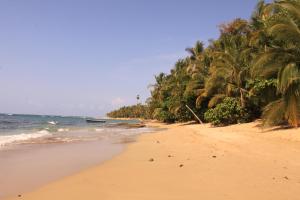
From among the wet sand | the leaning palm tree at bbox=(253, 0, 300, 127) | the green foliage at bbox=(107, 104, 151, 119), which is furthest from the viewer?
the green foliage at bbox=(107, 104, 151, 119)

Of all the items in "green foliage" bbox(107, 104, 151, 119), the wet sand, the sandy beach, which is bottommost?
the sandy beach

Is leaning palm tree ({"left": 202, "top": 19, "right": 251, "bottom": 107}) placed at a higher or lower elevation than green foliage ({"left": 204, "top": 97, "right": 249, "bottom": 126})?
higher

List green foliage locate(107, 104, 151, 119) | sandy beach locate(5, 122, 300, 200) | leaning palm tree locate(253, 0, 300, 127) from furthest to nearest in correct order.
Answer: green foliage locate(107, 104, 151, 119) → leaning palm tree locate(253, 0, 300, 127) → sandy beach locate(5, 122, 300, 200)

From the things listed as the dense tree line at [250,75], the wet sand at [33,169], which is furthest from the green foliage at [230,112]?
the wet sand at [33,169]

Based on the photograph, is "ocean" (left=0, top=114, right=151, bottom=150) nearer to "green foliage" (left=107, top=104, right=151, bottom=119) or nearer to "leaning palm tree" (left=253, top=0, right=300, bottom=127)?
"leaning palm tree" (left=253, top=0, right=300, bottom=127)

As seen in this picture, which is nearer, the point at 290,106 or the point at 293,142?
the point at 293,142

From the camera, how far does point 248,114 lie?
27.8m

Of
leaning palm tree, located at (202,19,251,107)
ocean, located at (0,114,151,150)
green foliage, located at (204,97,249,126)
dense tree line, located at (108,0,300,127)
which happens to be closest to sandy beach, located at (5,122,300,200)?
dense tree line, located at (108,0,300,127)

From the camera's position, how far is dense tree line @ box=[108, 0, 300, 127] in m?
16.1

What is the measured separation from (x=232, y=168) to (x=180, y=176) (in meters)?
1.62

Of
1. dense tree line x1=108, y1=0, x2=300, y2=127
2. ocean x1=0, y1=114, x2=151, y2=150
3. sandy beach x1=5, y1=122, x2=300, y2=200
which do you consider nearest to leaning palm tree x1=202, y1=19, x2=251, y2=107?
dense tree line x1=108, y1=0, x2=300, y2=127

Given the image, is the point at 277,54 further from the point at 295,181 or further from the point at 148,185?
the point at 148,185

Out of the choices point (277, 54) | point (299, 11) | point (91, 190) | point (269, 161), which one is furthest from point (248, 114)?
point (91, 190)

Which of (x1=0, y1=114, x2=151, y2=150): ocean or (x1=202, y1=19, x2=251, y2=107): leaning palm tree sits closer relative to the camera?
(x1=0, y1=114, x2=151, y2=150): ocean
